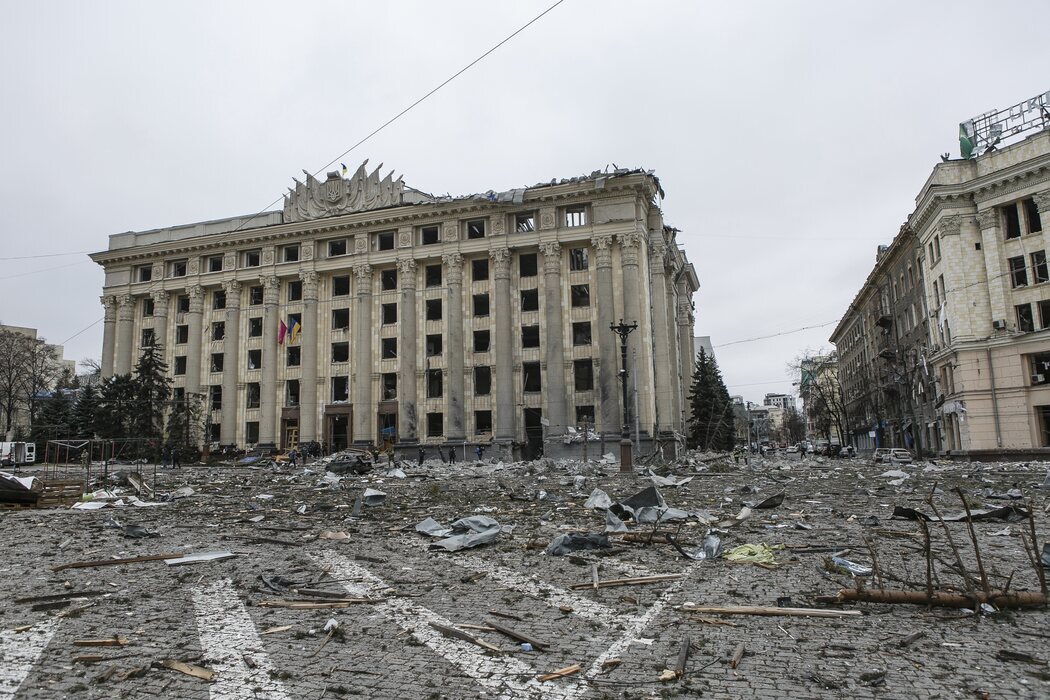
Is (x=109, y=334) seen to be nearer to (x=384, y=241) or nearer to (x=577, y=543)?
(x=384, y=241)

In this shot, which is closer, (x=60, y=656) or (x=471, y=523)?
(x=60, y=656)

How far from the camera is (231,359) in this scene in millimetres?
52938

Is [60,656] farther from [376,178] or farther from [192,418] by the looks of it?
[192,418]

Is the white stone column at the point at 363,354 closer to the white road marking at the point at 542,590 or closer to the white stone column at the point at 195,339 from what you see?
the white stone column at the point at 195,339

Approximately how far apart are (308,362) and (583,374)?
68.7 feet

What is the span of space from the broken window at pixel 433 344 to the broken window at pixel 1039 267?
3694 cm

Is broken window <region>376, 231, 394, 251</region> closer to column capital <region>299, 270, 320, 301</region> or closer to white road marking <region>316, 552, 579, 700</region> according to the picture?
column capital <region>299, 270, 320, 301</region>

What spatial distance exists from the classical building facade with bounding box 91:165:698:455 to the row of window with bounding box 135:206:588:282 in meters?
0.15

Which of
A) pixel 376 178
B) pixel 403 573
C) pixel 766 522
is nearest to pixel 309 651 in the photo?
pixel 403 573

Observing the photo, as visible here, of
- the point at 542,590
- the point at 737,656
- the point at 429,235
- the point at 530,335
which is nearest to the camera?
the point at 737,656

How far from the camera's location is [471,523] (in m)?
10.1

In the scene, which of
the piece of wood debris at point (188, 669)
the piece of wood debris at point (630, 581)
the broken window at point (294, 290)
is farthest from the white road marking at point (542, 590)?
the broken window at point (294, 290)

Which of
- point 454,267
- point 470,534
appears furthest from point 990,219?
point 470,534

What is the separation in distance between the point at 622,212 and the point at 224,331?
33.4 meters
